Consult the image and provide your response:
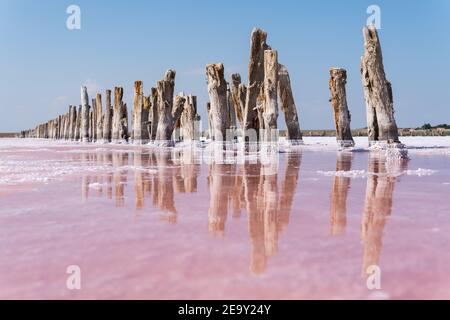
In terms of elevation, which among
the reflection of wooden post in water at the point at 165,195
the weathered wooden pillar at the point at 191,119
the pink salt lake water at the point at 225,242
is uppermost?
the weathered wooden pillar at the point at 191,119

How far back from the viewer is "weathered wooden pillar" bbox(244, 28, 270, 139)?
14062 mm

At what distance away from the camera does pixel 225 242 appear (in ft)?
7.99

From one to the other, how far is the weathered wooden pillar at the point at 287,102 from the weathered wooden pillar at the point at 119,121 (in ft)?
43.1

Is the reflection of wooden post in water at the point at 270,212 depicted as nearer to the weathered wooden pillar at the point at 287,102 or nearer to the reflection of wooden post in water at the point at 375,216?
the reflection of wooden post in water at the point at 375,216

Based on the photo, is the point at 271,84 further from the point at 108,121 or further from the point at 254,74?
the point at 108,121

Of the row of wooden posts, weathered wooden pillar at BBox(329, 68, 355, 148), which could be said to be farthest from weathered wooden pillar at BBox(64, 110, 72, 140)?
weathered wooden pillar at BBox(329, 68, 355, 148)

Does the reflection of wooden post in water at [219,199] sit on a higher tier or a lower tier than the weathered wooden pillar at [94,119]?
lower

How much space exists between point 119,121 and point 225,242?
2760 centimetres

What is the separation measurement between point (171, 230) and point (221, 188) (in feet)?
6.81

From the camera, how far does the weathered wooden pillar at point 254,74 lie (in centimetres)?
1406

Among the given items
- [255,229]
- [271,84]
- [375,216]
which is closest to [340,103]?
[271,84]

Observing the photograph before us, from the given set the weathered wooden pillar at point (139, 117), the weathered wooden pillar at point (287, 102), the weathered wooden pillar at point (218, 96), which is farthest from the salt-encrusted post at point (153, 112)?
the weathered wooden pillar at point (218, 96)
